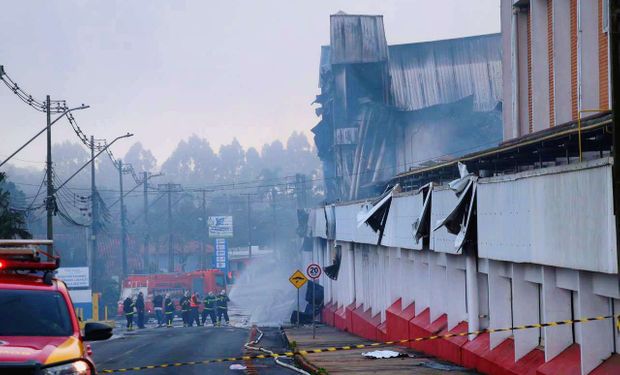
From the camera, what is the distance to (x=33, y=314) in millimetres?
10234

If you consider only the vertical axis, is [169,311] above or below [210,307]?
below

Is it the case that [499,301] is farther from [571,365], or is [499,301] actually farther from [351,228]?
[351,228]

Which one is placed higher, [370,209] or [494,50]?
[494,50]

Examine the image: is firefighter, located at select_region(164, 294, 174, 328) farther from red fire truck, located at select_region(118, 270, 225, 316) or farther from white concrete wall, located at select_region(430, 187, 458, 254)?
white concrete wall, located at select_region(430, 187, 458, 254)

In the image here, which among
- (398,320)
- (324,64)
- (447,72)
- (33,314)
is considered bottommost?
(398,320)

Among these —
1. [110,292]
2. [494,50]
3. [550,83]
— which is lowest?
[110,292]

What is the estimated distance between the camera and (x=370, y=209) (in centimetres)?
2753

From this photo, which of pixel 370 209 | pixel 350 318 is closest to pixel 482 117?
pixel 350 318

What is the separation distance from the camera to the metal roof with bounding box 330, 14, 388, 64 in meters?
57.3

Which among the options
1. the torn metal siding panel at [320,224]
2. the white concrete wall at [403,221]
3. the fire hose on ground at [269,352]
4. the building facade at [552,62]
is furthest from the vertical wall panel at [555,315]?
the torn metal siding panel at [320,224]

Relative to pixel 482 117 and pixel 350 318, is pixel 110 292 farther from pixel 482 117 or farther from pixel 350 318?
pixel 350 318

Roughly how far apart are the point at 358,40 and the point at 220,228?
152ft

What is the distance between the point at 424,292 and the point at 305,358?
126 inches

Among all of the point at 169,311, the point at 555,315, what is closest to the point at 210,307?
the point at 169,311
